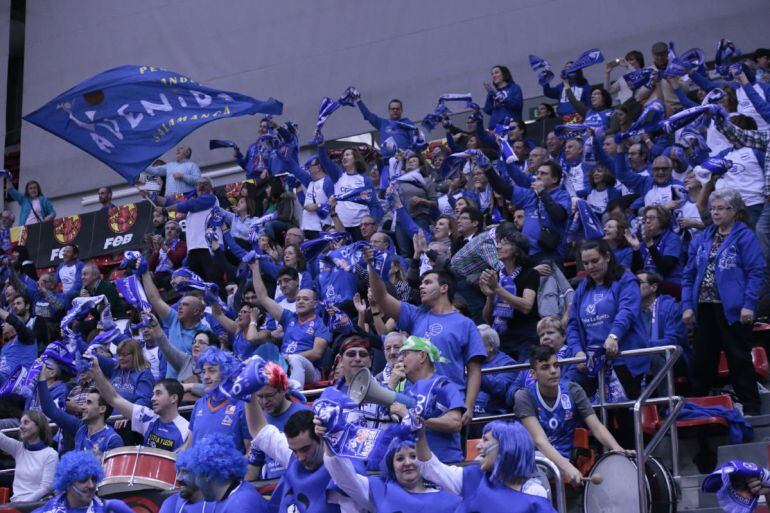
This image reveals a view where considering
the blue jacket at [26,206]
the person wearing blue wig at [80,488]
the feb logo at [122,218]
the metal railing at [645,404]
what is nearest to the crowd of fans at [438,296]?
the metal railing at [645,404]

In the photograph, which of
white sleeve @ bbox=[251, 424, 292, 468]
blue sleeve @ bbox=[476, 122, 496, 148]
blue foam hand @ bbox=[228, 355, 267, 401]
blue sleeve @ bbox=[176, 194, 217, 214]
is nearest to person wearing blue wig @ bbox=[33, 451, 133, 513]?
white sleeve @ bbox=[251, 424, 292, 468]

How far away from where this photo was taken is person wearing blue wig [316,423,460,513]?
604 centimetres

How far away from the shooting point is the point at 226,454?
22.0 feet

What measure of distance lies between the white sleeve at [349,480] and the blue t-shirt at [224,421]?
1.63m

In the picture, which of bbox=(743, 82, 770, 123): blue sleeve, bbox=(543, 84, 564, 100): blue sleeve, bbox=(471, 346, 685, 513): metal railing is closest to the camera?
bbox=(471, 346, 685, 513): metal railing

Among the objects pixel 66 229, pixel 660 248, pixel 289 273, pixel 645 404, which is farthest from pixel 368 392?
pixel 66 229

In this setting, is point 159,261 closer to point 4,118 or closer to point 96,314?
point 96,314

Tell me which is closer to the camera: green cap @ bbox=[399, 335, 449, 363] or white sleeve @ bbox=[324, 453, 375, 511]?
white sleeve @ bbox=[324, 453, 375, 511]

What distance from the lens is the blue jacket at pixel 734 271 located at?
28.2ft

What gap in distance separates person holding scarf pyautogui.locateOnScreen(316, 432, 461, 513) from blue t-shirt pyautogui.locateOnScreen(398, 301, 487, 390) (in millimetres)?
1284

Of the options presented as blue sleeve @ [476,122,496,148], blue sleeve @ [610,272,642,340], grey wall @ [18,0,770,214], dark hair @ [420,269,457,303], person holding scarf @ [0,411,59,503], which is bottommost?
person holding scarf @ [0,411,59,503]

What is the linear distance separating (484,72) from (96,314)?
Result: 24.3 ft

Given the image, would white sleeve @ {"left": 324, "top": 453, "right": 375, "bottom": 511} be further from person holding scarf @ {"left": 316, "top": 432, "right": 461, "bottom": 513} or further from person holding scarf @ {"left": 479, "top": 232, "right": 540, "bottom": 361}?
person holding scarf @ {"left": 479, "top": 232, "right": 540, "bottom": 361}

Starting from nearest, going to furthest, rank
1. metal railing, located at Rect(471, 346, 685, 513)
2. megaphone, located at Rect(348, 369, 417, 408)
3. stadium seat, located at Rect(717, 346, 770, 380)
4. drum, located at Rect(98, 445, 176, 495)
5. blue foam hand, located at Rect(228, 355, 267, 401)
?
1. megaphone, located at Rect(348, 369, 417, 408)
2. blue foam hand, located at Rect(228, 355, 267, 401)
3. metal railing, located at Rect(471, 346, 685, 513)
4. drum, located at Rect(98, 445, 176, 495)
5. stadium seat, located at Rect(717, 346, 770, 380)
